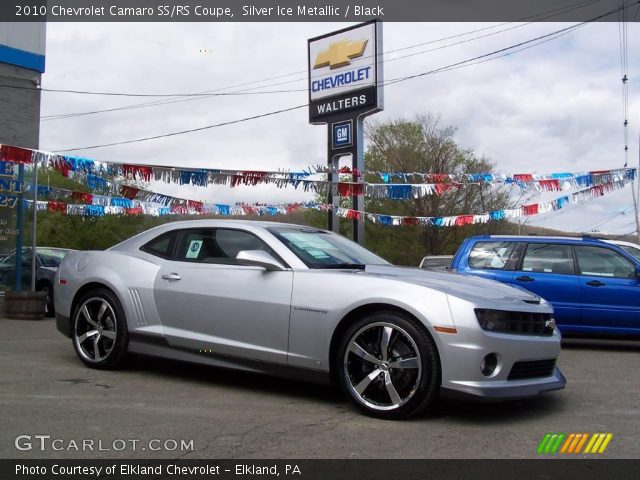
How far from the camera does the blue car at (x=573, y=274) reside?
8.48 metres

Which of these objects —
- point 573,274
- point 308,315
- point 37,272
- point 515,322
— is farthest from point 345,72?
point 515,322

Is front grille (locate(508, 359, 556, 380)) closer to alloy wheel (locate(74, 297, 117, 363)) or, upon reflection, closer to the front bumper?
the front bumper

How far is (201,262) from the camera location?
568cm

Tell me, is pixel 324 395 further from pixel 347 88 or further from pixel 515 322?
pixel 347 88

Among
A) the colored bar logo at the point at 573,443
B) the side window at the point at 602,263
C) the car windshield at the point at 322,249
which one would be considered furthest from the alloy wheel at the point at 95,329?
the side window at the point at 602,263

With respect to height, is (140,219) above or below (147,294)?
above

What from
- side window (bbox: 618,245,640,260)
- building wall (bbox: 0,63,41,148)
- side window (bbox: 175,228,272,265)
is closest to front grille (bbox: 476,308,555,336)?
side window (bbox: 175,228,272,265)

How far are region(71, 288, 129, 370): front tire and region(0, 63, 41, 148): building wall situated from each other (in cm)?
1057

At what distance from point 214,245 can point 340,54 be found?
46.4 feet

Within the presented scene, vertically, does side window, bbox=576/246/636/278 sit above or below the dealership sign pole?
below

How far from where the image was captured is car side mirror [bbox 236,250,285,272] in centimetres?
508

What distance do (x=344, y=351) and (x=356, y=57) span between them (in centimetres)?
1491
